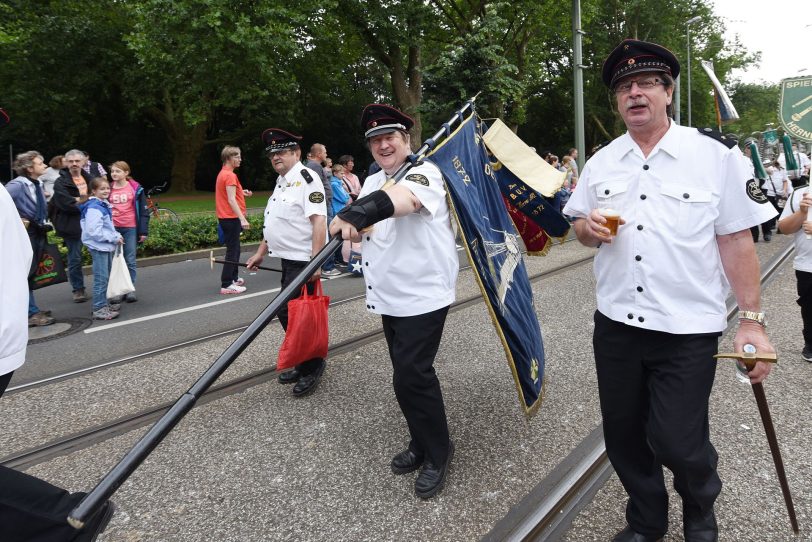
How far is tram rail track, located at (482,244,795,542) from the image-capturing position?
2.42 m

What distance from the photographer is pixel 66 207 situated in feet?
23.5

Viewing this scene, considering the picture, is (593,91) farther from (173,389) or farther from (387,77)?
(173,389)

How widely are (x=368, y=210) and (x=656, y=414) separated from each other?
54.9 inches

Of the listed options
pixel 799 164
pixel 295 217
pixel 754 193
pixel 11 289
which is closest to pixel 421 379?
pixel 754 193

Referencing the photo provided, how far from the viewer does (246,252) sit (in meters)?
11.4

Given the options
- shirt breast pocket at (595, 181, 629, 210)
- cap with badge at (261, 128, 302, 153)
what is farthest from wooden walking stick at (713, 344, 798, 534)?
cap with badge at (261, 128, 302, 153)

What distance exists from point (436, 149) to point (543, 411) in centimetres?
186

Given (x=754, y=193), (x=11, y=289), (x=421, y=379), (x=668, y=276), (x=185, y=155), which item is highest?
(x=185, y=155)

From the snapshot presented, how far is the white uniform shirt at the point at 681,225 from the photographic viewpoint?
202cm

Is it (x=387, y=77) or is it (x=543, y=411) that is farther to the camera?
(x=387, y=77)

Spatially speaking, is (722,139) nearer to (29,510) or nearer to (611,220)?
(611,220)

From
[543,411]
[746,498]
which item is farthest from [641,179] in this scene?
[543,411]

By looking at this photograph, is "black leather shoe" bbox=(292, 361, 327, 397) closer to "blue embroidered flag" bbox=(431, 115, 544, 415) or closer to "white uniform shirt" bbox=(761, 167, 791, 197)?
"blue embroidered flag" bbox=(431, 115, 544, 415)

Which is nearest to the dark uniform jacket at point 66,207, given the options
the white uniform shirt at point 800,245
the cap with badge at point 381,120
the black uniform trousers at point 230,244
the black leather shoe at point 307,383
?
the black uniform trousers at point 230,244
